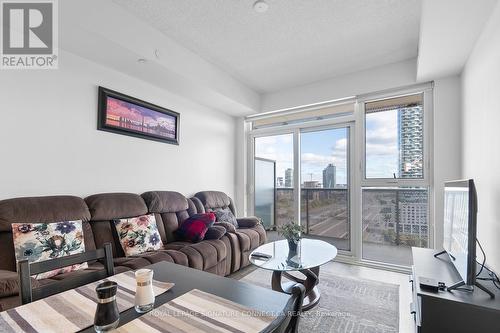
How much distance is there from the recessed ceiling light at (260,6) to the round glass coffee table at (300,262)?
2351 mm

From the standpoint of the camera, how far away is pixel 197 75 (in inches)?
125

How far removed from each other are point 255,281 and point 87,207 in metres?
2.00

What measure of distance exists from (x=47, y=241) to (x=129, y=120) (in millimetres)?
1558

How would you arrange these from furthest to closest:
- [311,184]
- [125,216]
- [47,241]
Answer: [311,184] → [125,216] → [47,241]

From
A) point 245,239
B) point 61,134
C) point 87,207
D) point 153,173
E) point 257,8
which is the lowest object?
point 245,239

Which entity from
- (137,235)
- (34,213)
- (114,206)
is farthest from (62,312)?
(114,206)

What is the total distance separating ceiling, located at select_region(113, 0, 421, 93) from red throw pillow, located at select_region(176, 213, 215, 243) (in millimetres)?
2092

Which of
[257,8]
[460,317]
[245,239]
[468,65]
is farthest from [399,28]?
[245,239]

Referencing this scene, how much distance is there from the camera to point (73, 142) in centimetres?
251

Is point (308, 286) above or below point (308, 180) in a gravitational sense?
below

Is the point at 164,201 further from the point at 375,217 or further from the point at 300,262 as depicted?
the point at 375,217

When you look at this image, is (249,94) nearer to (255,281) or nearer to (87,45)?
(87,45)

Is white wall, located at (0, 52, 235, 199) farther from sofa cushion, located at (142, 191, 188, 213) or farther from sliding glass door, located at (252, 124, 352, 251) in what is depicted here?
sliding glass door, located at (252, 124, 352, 251)

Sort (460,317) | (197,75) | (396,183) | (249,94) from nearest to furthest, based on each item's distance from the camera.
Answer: (460,317)
(197,75)
(396,183)
(249,94)
